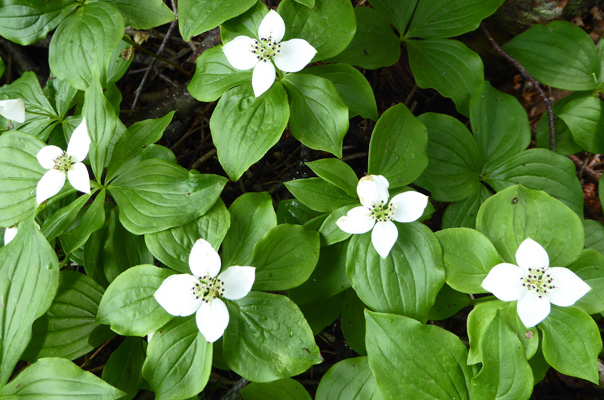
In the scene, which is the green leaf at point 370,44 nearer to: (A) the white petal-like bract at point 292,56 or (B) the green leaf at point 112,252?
(A) the white petal-like bract at point 292,56

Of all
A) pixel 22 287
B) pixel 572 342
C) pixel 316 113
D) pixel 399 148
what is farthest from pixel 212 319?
pixel 572 342

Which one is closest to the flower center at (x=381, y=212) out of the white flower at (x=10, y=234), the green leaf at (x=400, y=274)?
the green leaf at (x=400, y=274)

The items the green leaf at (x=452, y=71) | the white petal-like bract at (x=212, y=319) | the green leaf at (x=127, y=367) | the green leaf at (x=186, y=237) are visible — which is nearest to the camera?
the white petal-like bract at (x=212, y=319)

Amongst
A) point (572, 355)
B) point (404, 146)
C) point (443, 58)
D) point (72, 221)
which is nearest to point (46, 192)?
point (72, 221)

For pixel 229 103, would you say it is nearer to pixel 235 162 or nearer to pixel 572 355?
pixel 235 162

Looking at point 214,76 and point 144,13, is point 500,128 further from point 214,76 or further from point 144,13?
point 144,13

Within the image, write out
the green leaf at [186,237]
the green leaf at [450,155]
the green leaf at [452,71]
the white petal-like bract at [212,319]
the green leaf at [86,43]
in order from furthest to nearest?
the green leaf at [452,71], the green leaf at [450,155], the green leaf at [86,43], the green leaf at [186,237], the white petal-like bract at [212,319]

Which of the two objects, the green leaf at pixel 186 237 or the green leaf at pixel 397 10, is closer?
the green leaf at pixel 186 237

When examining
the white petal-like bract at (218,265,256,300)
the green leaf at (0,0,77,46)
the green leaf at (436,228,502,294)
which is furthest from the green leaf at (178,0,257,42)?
the green leaf at (436,228,502,294)
